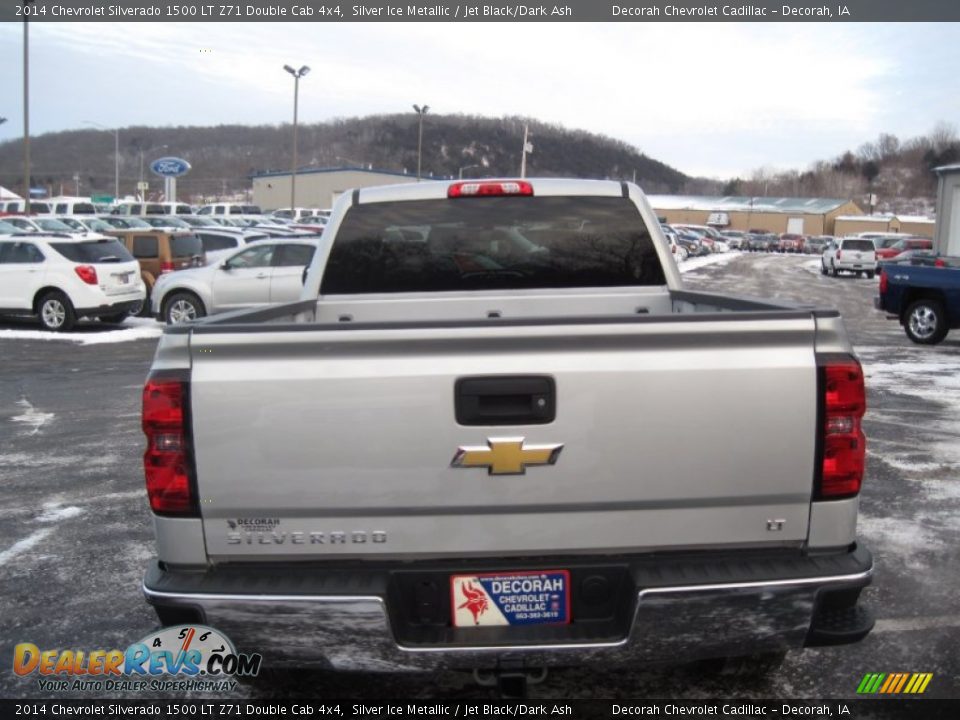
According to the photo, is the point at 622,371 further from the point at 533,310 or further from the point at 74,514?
the point at 74,514

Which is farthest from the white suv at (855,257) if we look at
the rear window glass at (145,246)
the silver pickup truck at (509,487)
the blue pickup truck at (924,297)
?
the silver pickup truck at (509,487)

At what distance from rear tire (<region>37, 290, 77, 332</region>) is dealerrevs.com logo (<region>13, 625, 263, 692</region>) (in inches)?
508

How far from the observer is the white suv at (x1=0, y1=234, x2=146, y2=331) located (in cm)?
1555

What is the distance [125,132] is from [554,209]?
591ft

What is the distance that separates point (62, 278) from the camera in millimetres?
15562

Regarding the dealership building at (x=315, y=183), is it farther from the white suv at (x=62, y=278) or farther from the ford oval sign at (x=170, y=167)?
the white suv at (x=62, y=278)

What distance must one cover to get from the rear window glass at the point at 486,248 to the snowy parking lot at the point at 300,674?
195cm

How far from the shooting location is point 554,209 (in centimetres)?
454

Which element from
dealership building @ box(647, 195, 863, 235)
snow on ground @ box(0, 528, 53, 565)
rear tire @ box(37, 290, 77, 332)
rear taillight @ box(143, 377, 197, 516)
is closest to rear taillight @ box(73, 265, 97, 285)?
rear tire @ box(37, 290, 77, 332)

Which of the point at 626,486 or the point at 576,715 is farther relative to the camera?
the point at 576,715

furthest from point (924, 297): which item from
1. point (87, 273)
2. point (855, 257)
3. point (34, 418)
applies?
point (855, 257)

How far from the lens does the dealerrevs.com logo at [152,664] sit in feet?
9.36

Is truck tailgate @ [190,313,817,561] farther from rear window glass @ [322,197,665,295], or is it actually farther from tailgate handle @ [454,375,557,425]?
rear window glass @ [322,197,665,295]

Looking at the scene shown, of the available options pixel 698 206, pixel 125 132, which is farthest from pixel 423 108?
pixel 125 132
